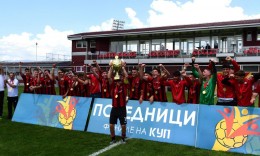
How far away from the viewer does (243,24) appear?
3241 cm

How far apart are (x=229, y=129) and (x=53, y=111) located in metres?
5.68

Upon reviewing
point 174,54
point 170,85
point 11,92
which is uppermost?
point 174,54

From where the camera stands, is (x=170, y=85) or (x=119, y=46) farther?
(x=119, y=46)

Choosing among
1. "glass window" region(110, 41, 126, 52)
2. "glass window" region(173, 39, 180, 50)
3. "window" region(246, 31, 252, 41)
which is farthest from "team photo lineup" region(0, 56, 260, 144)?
"glass window" region(110, 41, 126, 52)

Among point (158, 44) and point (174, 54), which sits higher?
point (158, 44)

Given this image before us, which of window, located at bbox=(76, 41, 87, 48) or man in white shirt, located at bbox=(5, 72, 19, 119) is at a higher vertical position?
window, located at bbox=(76, 41, 87, 48)

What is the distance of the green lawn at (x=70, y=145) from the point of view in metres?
6.95

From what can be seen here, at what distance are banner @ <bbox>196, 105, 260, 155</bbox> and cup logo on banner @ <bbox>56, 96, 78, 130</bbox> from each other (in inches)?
159

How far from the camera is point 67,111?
9742 mm

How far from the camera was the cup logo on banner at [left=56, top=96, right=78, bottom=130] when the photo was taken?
31.3ft

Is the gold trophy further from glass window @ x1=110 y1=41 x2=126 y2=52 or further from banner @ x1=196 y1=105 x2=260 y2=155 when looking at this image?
glass window @ x1=110 y1=41 x2=126 y2=52

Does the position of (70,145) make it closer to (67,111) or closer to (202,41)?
(67,111)

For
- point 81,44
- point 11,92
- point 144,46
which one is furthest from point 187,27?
point 11,92

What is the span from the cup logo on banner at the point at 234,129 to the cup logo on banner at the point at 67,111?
445cm
